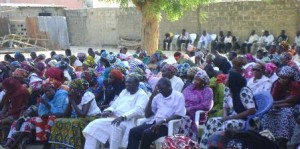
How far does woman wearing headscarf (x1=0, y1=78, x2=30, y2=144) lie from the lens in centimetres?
750

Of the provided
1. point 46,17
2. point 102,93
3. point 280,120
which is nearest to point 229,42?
point 46,17

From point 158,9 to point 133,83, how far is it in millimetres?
7164

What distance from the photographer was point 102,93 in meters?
7.80

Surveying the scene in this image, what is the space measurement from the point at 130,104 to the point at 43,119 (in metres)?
1.54

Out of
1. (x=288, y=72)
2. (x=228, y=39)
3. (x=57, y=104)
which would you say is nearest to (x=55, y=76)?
(x=57, y=104)

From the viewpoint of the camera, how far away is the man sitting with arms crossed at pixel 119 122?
628 centimetres

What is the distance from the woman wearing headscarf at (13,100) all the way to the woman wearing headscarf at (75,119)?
41.9 inches

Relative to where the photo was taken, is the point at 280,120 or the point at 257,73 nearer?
the point at 280,120

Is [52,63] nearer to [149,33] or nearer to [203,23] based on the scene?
[149,33]

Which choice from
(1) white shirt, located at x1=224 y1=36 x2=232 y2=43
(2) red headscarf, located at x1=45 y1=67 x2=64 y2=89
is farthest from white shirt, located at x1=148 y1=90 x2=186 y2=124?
(1) white shirt, located at x1=224 y1=36 x2=232 y2=43

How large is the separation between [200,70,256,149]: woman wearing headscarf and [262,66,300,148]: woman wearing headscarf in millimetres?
624

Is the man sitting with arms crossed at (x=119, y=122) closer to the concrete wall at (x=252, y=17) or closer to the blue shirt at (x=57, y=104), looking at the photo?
the blue shirt at (x=57, y=104)

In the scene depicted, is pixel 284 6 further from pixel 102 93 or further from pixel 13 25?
pixel 13 25

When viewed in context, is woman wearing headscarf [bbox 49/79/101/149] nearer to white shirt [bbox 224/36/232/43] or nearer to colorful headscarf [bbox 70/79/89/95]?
colorful headscarf [bbox 70/79/89/95]
